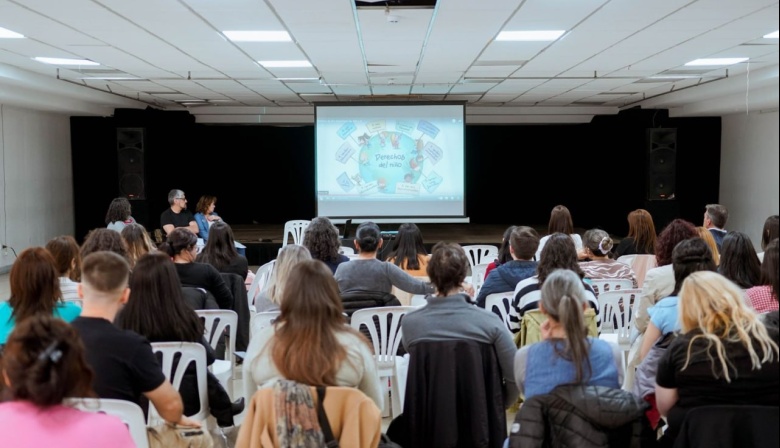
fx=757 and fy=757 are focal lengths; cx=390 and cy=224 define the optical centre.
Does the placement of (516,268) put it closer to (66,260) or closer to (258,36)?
(66,260)

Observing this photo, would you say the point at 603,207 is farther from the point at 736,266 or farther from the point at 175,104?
the point at 736,266

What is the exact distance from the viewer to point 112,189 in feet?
41.9

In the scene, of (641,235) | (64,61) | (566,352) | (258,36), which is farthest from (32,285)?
(64,61)

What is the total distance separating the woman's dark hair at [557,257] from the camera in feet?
12.6

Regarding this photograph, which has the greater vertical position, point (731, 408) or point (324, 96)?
point (324, 96)

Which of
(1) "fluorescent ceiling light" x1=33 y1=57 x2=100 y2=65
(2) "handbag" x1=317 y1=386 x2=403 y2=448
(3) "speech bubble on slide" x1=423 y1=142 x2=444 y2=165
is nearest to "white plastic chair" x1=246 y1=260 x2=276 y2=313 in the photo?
(2) "handbag" x1=317 y1=386 x2=403 y2=448

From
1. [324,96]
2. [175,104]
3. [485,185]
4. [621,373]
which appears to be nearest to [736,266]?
[621,373]

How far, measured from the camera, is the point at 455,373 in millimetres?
2795

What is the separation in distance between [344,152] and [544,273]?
7059 millimetres

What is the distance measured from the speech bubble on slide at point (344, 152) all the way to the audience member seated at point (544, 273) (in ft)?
22.7

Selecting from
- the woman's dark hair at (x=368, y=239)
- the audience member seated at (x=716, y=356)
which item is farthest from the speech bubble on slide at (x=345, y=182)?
the audience member seated at (x=716, y=356)

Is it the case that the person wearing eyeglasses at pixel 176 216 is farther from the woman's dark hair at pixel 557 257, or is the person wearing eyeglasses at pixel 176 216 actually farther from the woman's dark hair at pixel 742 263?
the woman's dark hair at pixel 742 263

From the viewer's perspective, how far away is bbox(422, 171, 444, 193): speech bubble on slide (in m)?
10.6

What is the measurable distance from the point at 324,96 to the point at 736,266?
8.86 m
